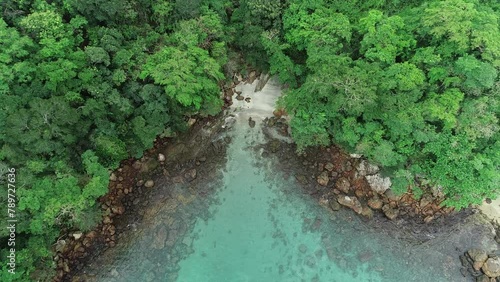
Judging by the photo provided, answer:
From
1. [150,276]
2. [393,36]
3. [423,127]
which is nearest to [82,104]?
[150,276]

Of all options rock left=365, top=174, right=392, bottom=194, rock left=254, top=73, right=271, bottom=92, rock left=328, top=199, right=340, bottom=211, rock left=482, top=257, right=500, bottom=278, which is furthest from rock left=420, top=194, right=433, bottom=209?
rock left=254, top=73, right=271, bottom=92

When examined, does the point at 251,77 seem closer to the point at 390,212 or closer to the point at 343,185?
the point at 343,185

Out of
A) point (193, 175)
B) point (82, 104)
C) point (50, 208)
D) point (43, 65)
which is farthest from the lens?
point (193, 175)

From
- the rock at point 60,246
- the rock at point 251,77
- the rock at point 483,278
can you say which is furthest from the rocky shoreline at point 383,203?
the rock at point 60,246

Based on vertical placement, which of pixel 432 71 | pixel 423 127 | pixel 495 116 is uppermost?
pixel 432 71

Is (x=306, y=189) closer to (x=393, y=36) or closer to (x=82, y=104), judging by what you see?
(x=393, y=36)

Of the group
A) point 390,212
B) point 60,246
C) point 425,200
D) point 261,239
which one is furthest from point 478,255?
point 60,246
